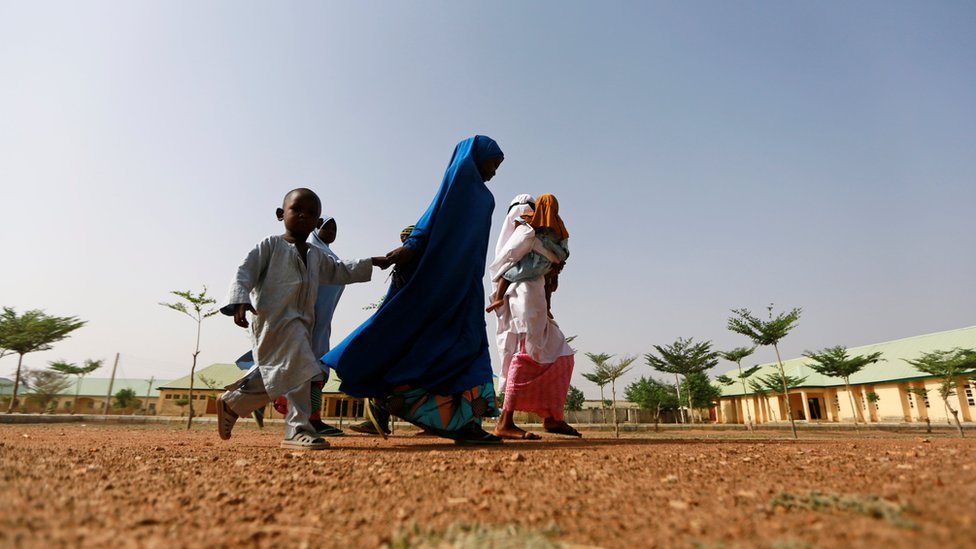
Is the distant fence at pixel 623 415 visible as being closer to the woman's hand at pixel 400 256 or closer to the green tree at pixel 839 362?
the green tree at pixel 839 362

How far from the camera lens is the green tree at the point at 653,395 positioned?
3603 cm

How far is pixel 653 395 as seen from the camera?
3644 centimetres

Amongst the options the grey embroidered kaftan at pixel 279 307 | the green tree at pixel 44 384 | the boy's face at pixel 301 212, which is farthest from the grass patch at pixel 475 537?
the green tree at pixel 44 384

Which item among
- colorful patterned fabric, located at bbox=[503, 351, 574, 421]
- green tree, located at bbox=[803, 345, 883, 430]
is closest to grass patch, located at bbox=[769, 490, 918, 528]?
colorful patterned fabric, located at bbox=[503, 351, 574, 421]

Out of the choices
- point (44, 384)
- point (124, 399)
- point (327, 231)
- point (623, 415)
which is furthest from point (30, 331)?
point (623, 415)

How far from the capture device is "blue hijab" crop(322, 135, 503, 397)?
3699 mm

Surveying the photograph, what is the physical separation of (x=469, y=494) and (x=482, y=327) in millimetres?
2402

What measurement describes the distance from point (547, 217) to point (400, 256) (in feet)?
5.91

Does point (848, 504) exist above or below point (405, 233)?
below

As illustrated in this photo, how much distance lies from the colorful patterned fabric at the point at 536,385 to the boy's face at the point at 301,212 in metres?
2.37

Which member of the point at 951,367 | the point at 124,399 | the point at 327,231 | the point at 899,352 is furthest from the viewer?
the point at 124,399

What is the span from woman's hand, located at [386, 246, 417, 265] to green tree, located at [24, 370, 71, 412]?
38.4 m

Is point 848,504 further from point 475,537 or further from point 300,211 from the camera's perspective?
point 300,211

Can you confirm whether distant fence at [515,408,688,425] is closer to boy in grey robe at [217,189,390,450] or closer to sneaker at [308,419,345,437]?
sneaker at [308,419,345,437]
